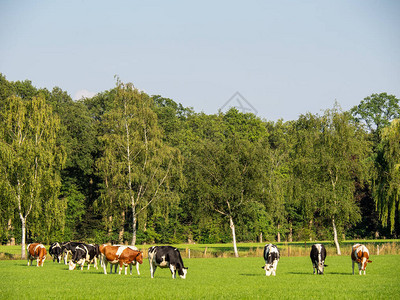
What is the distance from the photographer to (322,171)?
51.4 meters

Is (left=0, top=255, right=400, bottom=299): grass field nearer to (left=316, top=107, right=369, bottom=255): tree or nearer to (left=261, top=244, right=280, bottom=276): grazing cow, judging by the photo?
(left=261, top=244, right=280, bottom=276): grazing cow

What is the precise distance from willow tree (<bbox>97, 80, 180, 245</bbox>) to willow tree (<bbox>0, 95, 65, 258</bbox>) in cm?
647

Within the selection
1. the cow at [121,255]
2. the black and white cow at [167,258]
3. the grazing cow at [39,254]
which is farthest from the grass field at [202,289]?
the grazing cow at [39,254]

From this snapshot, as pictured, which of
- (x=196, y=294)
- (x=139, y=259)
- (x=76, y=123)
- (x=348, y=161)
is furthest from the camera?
(x=76, y=123)

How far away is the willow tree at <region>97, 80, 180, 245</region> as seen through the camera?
53.3 meters

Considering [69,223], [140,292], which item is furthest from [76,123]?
[140,292]

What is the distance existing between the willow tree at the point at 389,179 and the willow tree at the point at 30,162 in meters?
30.2

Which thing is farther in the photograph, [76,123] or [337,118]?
[76,123]

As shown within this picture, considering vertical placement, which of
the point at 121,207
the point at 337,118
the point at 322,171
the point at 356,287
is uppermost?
the point at 337,118

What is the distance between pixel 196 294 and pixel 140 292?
→ 6.74 feet

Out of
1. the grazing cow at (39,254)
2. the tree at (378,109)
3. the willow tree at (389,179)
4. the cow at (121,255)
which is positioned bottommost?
the grazing cow at (39,254)

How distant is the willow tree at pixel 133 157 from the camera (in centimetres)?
5334

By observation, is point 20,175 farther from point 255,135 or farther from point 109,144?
point 255,135

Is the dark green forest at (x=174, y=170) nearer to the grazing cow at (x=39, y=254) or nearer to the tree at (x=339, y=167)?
the tree at (x=339, y=167)
